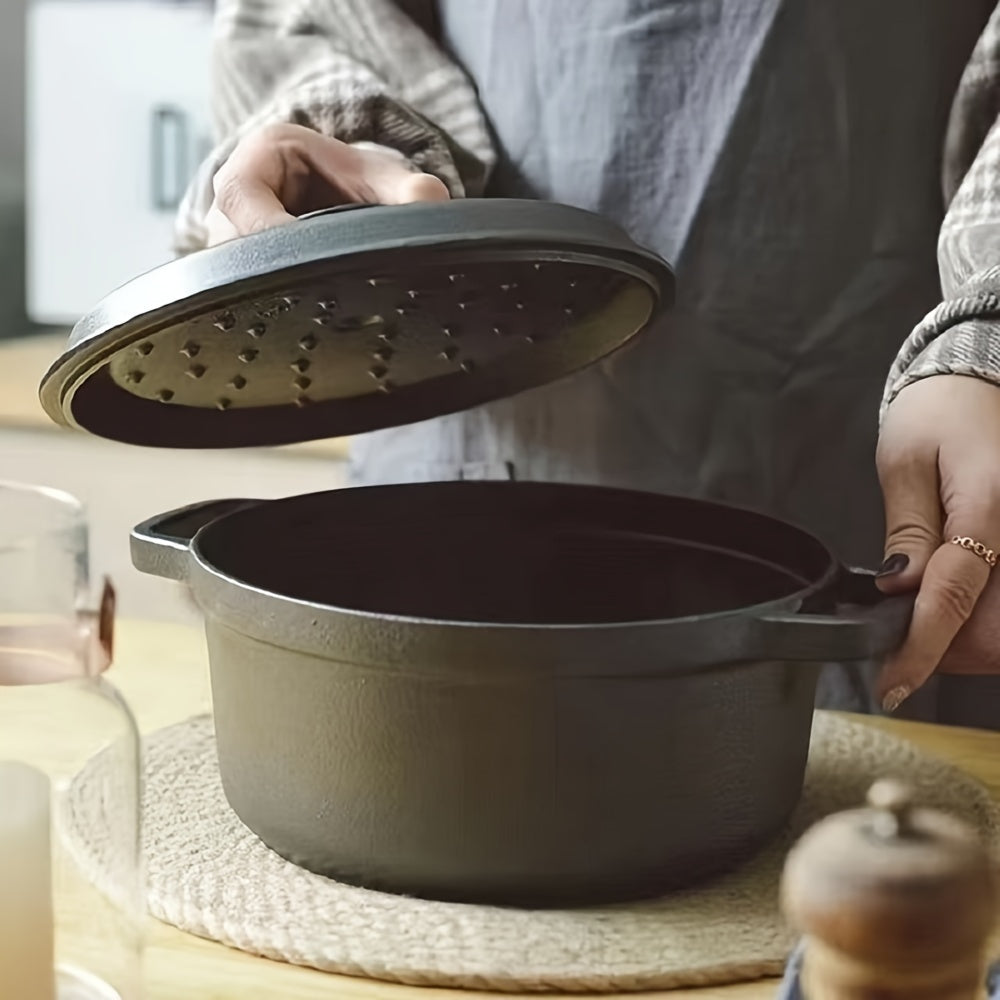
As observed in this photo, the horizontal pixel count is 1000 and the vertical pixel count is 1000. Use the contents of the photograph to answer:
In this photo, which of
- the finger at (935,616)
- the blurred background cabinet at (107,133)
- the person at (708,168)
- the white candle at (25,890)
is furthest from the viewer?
the blurred background cabinet at (107,133)

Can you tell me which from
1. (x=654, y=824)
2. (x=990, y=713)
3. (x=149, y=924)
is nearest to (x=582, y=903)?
(x=654, y=824)

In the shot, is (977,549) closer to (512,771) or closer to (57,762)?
(512,771)

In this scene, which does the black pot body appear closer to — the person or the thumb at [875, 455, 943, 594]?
the thumb at [875, 455, 943, 594]

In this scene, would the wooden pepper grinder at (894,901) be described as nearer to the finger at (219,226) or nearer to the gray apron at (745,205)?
the finger at (219,226)

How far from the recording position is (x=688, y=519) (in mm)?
726

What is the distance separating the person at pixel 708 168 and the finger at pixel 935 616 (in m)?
0.20

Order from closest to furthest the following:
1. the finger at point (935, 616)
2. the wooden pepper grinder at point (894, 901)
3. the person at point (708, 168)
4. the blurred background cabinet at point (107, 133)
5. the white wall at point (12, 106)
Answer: the wooden pepper grinder at point (894, 901) < the finger at point (935, 616) < the person at point (708, 168) < the blurred background cabinet at point (107, 133) < the white wall at point (12, 106)

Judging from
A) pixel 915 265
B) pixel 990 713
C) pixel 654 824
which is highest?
pixel 915 265

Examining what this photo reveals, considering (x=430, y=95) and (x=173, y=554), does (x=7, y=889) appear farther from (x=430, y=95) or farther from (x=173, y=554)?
(x=430, y=95)

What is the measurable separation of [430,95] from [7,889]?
56cm

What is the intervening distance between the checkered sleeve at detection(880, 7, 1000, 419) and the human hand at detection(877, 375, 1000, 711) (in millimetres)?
12

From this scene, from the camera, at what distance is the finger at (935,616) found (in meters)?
0.60

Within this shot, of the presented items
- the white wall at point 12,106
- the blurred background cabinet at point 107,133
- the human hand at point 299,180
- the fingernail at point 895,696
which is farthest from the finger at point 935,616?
the white wall at point 12,106

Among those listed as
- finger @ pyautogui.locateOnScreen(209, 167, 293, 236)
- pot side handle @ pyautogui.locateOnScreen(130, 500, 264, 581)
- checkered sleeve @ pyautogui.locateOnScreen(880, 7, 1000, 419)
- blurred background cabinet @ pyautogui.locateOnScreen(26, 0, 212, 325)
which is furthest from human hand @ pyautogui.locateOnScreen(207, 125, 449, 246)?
blurred background cabinet @ pyautogui.locateOnScreen(26, 0, 212, 325)
